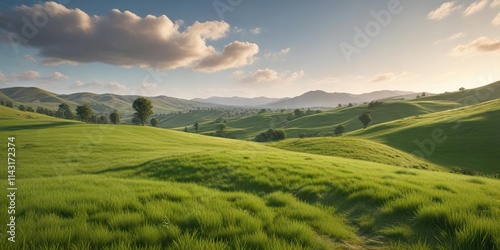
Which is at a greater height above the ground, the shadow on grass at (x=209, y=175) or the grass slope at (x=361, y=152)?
the shadow on grass at (x=209, y=175)

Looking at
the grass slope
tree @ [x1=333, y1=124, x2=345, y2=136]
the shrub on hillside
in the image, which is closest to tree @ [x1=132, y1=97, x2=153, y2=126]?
the shrub on hillside

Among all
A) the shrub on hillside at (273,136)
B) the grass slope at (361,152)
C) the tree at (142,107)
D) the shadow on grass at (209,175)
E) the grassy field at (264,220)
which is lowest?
the shrub on hillside at (273,136)

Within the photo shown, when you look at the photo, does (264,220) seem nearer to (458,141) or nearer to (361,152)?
(361,152)

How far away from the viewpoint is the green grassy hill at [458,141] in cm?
5644

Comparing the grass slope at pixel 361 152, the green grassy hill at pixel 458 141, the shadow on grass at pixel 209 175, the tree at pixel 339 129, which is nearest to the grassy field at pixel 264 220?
the shadow on grass at pixel 209 175

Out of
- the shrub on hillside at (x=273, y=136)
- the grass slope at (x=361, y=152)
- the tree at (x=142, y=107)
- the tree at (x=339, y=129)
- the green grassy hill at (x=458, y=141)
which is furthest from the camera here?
the tree at (x=339, y=129)

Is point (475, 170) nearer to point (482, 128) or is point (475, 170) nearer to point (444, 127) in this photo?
point (482, 128)

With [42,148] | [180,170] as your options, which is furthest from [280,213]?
[42,148]

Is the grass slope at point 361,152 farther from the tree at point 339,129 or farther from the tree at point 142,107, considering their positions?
the tree at point 142,107

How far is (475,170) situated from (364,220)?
2481 inches

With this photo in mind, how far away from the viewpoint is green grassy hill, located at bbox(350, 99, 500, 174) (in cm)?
5644

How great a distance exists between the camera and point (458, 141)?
6806 cm

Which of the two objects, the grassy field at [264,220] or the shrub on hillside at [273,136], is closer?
the grassy field at [264,220]

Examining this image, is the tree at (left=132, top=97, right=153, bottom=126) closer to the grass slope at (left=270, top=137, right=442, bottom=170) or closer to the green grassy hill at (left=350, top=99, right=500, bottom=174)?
the grass slope at (left=270, top=137, right=442, bottom=170)
